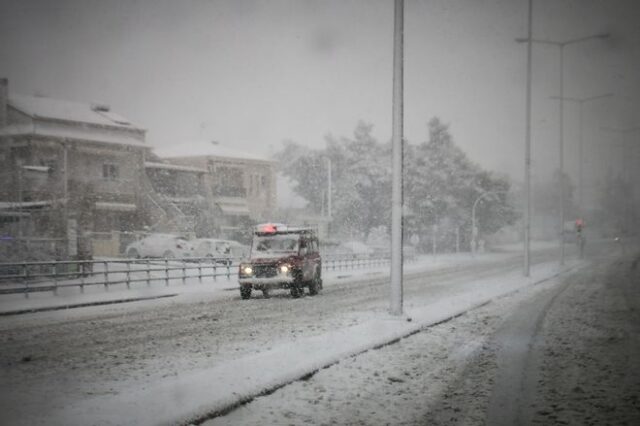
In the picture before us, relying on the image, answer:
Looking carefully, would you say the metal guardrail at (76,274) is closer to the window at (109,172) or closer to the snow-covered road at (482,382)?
the window at (109,172)

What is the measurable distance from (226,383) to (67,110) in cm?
3999

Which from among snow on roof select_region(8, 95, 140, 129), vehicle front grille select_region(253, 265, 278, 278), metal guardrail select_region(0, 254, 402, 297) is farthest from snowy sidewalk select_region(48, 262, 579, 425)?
snow on roof select_region(8, 95, 140, 129)

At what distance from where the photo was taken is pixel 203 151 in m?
55.9

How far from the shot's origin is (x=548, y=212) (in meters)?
140

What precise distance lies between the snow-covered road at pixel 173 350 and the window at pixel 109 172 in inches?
916

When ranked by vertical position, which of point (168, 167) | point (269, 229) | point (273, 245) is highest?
point (168, 167)

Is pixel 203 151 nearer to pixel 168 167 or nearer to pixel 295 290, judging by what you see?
pixel 168 167

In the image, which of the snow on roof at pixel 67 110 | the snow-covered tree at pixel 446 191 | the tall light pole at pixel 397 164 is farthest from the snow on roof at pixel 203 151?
the tall light pole at pixel 397 164

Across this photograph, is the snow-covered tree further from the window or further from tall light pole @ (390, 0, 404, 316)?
tall light pole @ (390, 0, 404, 316)

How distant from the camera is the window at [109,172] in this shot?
40688 millimetres

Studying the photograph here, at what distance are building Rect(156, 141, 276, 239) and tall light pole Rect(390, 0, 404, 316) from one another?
123 ft

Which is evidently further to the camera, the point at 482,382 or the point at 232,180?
the point at 232,180

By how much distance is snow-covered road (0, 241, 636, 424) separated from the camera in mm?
6836

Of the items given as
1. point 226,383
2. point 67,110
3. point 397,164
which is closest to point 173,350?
point 226,383
